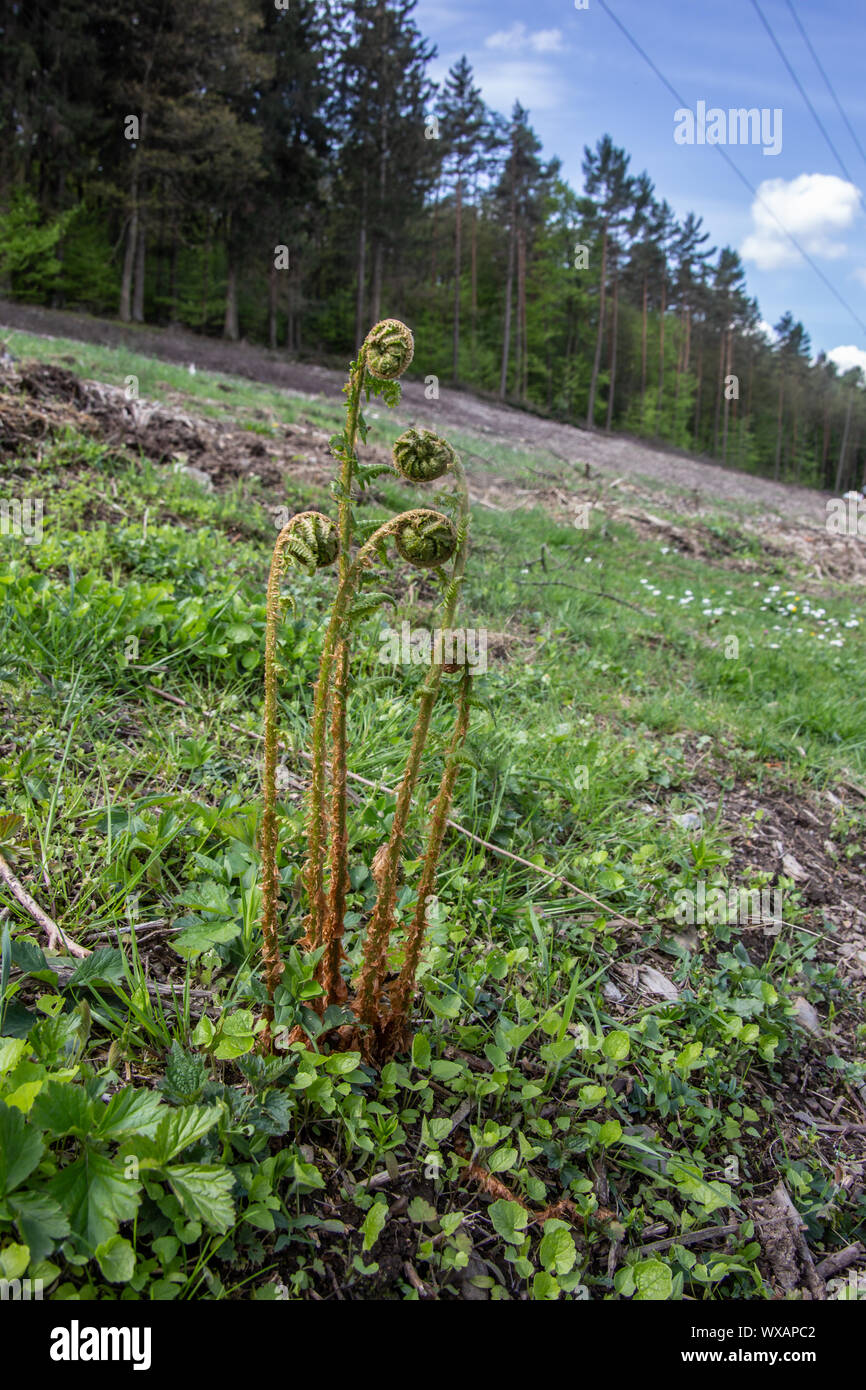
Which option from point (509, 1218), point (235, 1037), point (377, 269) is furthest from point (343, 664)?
point (377, 269)

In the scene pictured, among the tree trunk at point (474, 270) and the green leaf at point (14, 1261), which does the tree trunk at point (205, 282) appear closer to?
the tree trunk at point (474, 270)

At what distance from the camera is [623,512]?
36.8 ft

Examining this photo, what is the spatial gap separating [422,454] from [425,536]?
148mm

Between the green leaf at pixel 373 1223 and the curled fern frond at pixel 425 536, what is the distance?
4.08ft

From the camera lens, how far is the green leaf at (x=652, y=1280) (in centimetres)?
150

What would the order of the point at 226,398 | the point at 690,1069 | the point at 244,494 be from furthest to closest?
the point at 226,398 → the point at 244,494 → the point at 690,1069

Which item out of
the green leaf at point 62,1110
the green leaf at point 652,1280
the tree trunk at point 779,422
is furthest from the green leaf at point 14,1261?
the tree trunk at point 779,422

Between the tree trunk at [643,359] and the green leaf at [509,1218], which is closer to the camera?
the green leaf at [509,1218]

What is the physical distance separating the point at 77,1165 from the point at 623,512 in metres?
11.1

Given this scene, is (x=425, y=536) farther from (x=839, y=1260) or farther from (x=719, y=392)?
(x=719, y=392)

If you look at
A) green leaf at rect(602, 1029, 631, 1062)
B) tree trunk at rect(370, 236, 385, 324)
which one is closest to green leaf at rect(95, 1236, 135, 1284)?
green leaf at rect(602, 1029, 631, 1062)

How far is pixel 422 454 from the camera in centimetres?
132

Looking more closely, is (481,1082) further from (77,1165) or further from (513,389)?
(513,389)
